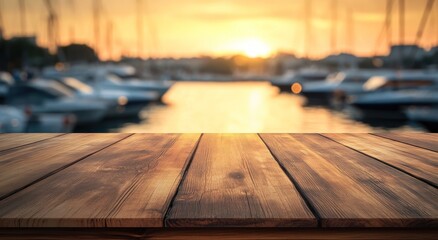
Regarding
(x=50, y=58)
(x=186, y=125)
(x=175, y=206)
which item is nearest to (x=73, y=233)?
(x=175, y=206)

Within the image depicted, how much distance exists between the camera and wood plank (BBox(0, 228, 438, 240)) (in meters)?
1.05

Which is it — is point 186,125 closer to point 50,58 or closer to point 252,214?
point 252,214

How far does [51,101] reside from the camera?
1532cm

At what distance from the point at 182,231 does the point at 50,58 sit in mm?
48349

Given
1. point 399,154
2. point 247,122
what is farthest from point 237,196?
point 247,122

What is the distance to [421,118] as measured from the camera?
46.0 feet

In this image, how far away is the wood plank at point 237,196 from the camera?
3.41ft

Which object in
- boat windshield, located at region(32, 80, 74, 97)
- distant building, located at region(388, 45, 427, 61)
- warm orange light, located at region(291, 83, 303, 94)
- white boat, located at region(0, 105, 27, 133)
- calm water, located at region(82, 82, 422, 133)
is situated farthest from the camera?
warm orange light, located at region(291, 83, 303, 94)

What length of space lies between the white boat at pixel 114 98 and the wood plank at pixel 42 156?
15.5m

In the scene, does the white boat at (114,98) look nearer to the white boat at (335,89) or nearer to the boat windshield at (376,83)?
the boat windshield at (376,83)

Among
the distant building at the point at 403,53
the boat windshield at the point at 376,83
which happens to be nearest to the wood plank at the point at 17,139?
the distant building at the point at 403,53

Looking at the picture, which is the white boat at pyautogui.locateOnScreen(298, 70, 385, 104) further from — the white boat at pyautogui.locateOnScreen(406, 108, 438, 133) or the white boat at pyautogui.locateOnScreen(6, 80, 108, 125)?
the white boat at pyautogui.locateOnScreen(6, 80, 108, 125)

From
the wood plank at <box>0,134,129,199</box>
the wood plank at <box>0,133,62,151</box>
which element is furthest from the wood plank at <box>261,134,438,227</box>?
the wood plank at <box>0,133,62,151</box>

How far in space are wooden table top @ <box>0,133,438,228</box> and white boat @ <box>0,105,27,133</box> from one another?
8.63m
